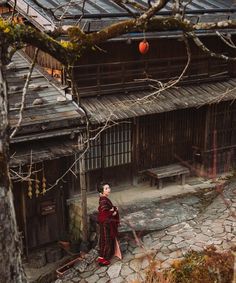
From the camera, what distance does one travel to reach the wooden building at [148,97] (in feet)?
43.3

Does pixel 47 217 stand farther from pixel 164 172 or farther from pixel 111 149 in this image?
pixel 164 172

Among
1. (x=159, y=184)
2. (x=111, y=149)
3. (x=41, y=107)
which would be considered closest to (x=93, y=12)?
(x=41, y=107)

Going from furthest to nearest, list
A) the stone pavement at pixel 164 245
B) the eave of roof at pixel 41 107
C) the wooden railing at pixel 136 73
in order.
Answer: the wooden railing at pixel 136 73, the eave of roof at pixel 41 107, the stone pavement at pixel 164 245

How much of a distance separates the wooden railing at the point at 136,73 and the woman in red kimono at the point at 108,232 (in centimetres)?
375

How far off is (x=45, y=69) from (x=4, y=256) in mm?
9562

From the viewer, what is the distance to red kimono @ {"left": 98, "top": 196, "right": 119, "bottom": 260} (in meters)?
11.1

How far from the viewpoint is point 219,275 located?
9.25 m

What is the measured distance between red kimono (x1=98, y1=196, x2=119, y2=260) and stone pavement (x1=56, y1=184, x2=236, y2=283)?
0.33 metres

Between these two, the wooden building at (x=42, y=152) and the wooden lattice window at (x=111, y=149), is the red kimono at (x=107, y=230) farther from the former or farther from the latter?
the wooden lattice window at (x=111, y=149)

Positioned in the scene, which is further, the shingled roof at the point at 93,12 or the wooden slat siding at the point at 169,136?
the wooden slat siding at the point at 169,136

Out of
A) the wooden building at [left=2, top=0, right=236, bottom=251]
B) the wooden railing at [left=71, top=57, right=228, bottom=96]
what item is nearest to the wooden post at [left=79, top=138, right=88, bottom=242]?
the wooden building at [left=2, top=0, right=236, bottom=251]

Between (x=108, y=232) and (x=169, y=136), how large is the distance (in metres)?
5.86

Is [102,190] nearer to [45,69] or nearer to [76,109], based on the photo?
[76,109]

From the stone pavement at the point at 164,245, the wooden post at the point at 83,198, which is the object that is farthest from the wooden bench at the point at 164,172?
→ the wooden post at the point at 83,198
